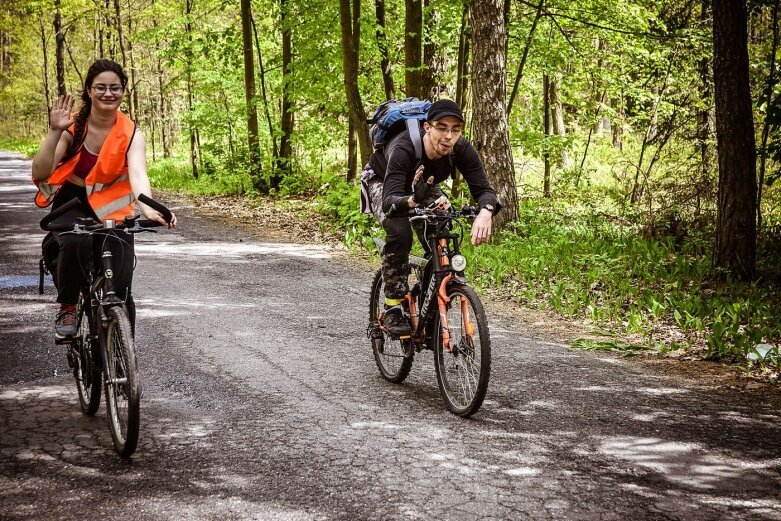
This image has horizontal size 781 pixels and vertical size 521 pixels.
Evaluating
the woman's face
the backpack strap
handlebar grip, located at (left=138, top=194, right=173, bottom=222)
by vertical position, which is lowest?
handlebar grip, located at (left=138, top=194, right=173, bottom=222)

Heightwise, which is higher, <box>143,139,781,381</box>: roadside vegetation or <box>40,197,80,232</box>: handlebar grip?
<box>40,197,80,232</box>: handlebar grip

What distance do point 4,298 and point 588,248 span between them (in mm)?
8235

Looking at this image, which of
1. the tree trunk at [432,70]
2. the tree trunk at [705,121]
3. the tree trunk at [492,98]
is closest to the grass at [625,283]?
the tree trunk at [492,98]

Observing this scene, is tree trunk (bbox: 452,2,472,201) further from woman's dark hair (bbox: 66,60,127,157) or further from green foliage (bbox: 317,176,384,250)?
woman's dark hair (bbox: 66,60,127,157)

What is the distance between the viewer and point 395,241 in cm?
537

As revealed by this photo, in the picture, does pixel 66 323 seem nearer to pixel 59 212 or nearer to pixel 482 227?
pixel 59 212

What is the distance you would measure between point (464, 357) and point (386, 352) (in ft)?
3.64

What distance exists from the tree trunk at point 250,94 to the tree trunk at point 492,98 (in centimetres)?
983

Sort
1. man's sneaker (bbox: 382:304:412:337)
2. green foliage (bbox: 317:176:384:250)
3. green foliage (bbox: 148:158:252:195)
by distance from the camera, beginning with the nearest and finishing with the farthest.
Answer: man's sneaker (bbox: 382:304:412:337) → green foliage (bbox: 317:176:384:250) → green foliage (bbox: 148:158:252:195)

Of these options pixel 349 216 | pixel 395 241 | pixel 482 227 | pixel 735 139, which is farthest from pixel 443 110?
pixel 349 216

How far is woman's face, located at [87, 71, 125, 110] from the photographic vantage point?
4.54 m

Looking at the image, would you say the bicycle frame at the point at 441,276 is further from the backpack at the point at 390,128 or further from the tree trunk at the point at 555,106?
the tree trunk at the point at 555,106

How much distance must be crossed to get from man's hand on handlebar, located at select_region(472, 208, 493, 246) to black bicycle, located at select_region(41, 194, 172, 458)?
2021mm

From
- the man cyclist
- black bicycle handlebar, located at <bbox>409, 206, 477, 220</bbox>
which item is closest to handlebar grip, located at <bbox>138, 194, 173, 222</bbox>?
the man cyclist
